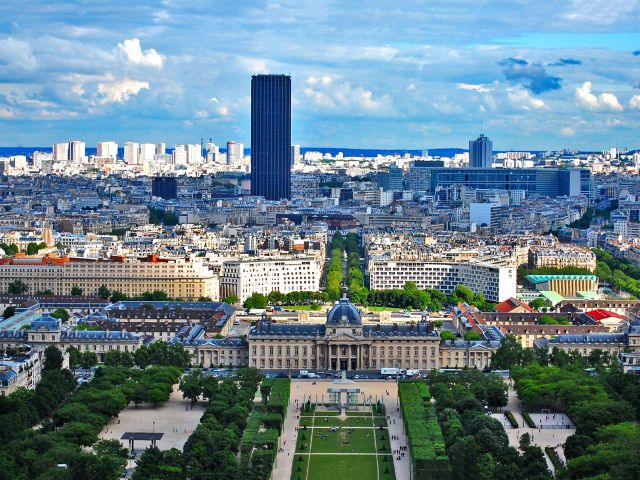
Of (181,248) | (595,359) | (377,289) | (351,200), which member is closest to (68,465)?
(595,359)

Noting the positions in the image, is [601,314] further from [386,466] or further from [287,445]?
[386,466]

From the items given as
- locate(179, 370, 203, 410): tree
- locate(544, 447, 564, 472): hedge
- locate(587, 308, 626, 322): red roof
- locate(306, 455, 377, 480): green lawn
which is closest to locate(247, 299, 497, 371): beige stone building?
locate(179, 370, 203, 410): tree

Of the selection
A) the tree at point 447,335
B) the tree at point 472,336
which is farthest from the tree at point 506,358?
the tree at point 447,335

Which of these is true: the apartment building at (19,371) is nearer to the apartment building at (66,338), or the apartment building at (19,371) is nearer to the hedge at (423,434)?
the apartment building at (66,338)

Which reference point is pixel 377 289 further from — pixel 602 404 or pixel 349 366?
pixel 602 404

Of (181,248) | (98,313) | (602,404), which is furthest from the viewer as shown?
(181,248)

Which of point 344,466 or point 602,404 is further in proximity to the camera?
point 602,404

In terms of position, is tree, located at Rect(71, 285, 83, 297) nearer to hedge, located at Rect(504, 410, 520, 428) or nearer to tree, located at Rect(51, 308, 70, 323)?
tree, located at Rect(51, 308, 70, 323)

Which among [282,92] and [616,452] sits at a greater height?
[282,92]
